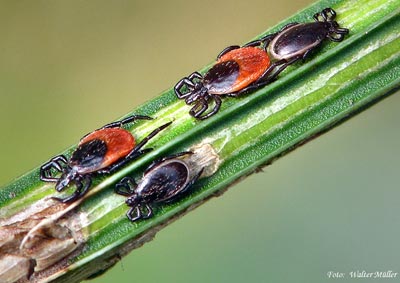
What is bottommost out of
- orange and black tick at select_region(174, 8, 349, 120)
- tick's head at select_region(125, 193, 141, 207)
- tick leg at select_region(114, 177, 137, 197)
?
tick's head at select_region(125, 193, 141, 207)

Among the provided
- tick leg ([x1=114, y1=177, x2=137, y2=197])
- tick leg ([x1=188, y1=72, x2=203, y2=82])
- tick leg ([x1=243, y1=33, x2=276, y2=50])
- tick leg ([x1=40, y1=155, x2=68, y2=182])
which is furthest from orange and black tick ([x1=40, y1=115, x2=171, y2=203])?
tick leg ([x1=243, y1=33, x2=276, y2=50])

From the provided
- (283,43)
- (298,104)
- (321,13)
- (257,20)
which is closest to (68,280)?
(298,104)

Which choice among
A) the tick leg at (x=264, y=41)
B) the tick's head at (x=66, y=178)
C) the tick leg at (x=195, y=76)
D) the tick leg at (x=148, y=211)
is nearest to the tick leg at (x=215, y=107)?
the tick leg at (x=195, y=76)

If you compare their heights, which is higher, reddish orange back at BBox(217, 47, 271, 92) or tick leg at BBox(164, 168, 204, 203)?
reddish orange back at BBox(217, 47, 271, 92)

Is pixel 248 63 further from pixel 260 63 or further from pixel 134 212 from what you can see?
pixel 134 212

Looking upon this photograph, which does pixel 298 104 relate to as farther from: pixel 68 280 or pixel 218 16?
pixel 218 16

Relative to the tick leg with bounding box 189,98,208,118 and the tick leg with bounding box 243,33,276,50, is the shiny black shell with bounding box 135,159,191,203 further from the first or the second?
the tick leg with bounding box 243,33,276,50

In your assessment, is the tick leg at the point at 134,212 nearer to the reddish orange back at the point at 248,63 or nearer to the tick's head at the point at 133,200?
the tick's head at the point at 133,200
